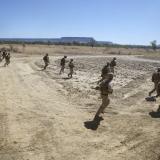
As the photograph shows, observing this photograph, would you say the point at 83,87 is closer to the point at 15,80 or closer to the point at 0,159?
the point at 15,80

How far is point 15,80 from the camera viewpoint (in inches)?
1006

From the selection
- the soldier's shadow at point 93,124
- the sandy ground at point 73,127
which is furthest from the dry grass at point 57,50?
the soldier's shadow at point 93,124

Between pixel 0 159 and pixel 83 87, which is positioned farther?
pixel 83 87

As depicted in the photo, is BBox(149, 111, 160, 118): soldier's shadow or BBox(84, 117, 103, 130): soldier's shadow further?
BBox(149, 111, 160, 118): soldier's shadow

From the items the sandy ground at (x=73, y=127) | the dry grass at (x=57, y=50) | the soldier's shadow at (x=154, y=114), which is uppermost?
the soldier's shadow at (x=154, y=114)

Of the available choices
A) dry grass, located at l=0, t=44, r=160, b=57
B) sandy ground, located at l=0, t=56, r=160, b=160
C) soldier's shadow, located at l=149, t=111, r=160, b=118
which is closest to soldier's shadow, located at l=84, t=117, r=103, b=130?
sandy ground, located at l=0, t=56, r=160, b=160

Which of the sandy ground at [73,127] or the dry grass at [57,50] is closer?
the sandy ground at [73,127]

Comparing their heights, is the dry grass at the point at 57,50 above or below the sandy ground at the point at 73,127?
below

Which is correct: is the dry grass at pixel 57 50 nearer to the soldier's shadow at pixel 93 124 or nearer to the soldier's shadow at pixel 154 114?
the soldier's shadow at pixel 154 114

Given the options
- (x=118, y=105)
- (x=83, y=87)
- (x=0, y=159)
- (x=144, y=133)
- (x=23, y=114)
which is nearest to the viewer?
(x=0, y=159)

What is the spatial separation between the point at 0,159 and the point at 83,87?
13395mm

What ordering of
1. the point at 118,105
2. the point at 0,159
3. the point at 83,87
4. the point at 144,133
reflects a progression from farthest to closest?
the point at 83,87 → the point at 118,105 → the point at 144,133 → the point at 0,159

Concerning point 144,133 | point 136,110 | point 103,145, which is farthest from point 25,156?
point 136,110

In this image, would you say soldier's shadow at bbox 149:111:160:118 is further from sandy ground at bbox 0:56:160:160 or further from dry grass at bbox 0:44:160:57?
dry grass at bbox 0:44:160:57
